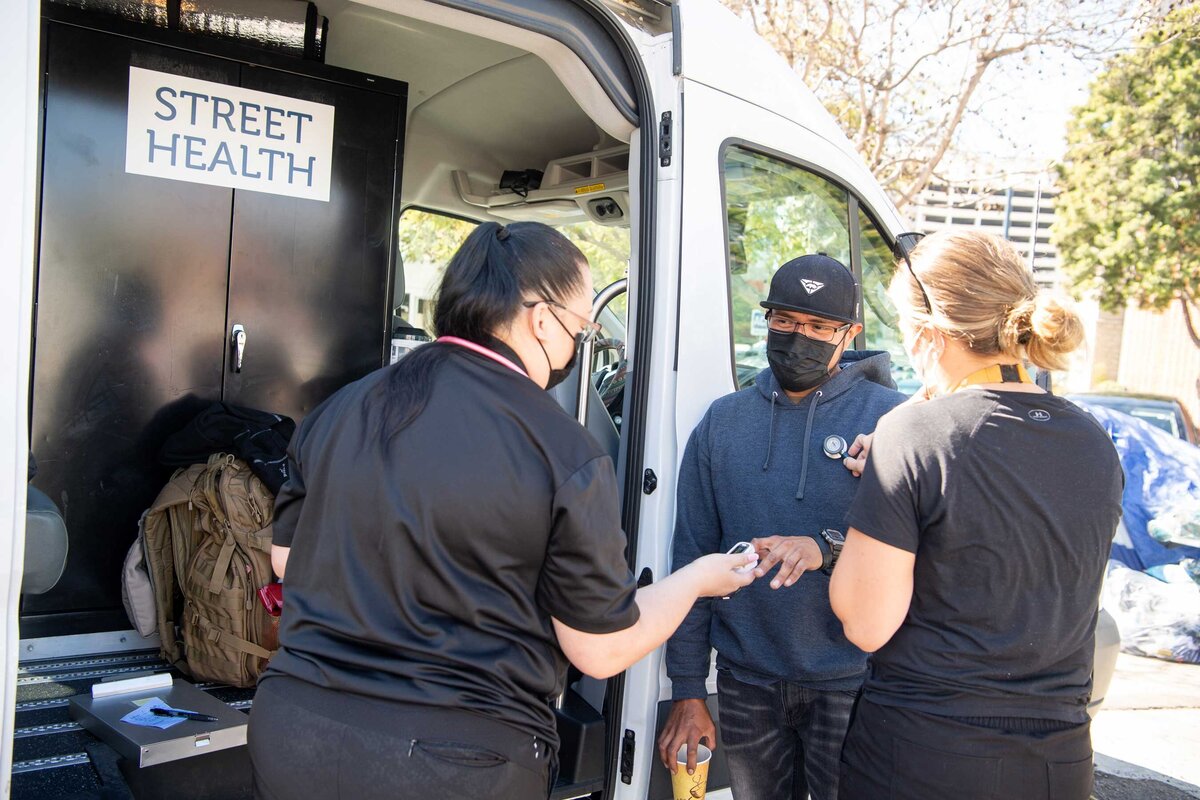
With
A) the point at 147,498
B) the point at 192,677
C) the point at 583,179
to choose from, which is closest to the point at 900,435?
the point at 192,677

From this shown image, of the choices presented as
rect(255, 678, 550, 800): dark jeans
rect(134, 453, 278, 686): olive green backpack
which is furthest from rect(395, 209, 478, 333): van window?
rect(255, 678, 550, 800): dark jeans

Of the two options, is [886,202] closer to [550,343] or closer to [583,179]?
[583,179]

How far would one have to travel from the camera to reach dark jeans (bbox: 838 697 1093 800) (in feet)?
5.38

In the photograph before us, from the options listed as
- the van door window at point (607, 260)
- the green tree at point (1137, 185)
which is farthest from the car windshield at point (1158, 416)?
the van door window at point (607, 260)

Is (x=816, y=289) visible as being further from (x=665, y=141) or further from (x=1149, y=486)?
(x=1149, y=486)

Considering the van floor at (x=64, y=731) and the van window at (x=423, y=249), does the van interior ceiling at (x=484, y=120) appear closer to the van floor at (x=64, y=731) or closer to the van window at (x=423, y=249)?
the van window at (x=423, y=249)

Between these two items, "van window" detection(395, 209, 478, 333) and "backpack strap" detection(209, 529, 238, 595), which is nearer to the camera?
"backpack strap" detection(209, 529, 238, 595)

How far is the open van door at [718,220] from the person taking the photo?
8.46 ft

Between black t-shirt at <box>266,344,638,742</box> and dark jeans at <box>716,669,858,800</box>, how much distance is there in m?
0.92

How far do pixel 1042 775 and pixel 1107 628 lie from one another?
227 centimetres

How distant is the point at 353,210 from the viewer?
3902 millimetres

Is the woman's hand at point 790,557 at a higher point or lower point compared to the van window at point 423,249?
lower

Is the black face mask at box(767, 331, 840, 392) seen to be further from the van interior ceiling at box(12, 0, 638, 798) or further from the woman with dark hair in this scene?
the woman with dark hair

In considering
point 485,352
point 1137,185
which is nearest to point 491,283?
point 485,352
